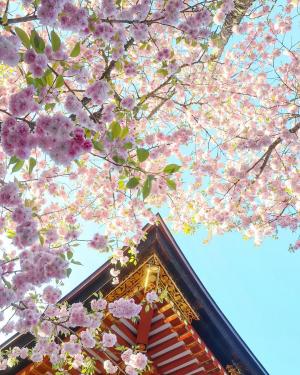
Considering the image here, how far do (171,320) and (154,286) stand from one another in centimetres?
59

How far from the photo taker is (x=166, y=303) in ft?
19.8

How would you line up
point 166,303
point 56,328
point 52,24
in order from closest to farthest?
point 52,24 → point 56,328 → point 166,303

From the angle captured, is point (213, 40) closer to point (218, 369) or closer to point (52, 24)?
point (52, 24)

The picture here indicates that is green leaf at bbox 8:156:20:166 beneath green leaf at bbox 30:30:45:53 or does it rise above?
beneath

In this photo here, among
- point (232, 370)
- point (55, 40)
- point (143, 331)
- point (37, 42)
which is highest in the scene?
point (37, 42)

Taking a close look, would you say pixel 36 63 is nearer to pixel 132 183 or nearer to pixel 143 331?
pixel 132 183

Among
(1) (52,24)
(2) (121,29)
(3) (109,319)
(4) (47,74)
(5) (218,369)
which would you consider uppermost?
(2) (121,29)

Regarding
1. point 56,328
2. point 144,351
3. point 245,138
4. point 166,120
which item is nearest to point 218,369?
point 144,351

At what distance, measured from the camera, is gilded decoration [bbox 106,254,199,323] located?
6.08 meters

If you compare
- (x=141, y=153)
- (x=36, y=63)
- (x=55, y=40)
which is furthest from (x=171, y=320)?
(x=55, y=40)

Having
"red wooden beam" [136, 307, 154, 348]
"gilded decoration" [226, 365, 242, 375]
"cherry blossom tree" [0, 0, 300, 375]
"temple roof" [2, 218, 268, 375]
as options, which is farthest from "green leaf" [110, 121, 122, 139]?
"gilded decoration" [226, 365, 242, 375]

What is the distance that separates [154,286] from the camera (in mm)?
6078

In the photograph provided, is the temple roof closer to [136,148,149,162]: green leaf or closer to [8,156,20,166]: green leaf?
[8,156,20,166]: green leaf

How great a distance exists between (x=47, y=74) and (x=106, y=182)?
16.1 ft
